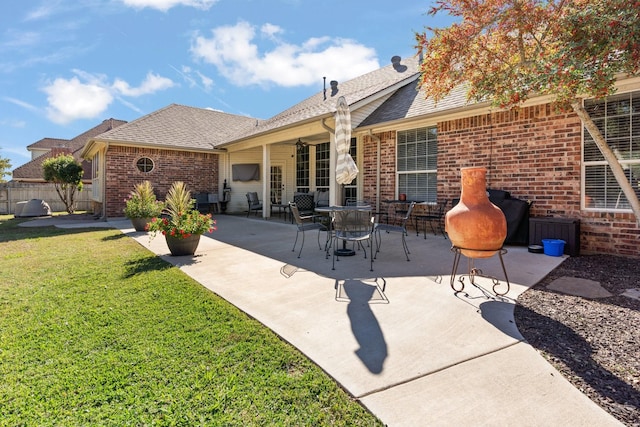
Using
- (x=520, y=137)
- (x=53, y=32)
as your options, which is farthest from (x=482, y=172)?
(x=53, y=32)

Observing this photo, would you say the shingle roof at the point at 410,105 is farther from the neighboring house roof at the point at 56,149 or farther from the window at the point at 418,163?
the neighboring house roof at the point at 56,149

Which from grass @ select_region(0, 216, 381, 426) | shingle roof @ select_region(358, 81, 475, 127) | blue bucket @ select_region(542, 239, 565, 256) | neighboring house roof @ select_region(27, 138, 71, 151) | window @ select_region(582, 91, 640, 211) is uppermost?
neighboring house roof @ select_region(27, 138, 71, 151)

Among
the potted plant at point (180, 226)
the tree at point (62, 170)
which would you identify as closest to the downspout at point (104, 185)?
the tree at point (62, 170)

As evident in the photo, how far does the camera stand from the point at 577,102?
393cm

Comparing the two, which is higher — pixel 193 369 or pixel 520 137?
pixel 520 137

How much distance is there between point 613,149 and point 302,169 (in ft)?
32.7

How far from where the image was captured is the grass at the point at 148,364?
1.82 metres

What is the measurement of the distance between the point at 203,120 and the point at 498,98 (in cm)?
1476

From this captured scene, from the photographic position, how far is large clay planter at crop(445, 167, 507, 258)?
333cm

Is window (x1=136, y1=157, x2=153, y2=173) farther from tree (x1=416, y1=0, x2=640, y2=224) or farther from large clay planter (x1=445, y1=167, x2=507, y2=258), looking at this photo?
large clay planter (x1=445, y1=167, x2=507, y2=258)

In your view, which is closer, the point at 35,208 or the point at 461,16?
the point at 461,16

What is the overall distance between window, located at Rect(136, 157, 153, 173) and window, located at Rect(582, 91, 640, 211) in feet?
43.5

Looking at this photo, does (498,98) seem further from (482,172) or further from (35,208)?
(35,208)

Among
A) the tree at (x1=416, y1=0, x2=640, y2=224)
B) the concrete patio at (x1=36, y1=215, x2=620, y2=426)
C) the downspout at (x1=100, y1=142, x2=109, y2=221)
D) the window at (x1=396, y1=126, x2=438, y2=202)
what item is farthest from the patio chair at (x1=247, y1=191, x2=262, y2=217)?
the tree at (x1=416, y1=0, x2=640, y2=224)
